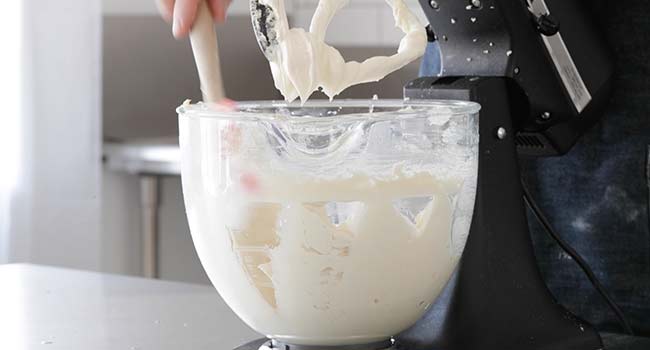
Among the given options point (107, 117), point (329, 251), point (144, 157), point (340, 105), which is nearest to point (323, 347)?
point (329, 251)

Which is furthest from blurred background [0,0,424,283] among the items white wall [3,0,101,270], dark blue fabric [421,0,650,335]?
dark blue fabric [421,0,650,335]

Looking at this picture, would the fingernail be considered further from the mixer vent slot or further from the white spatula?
the mixer vent slot

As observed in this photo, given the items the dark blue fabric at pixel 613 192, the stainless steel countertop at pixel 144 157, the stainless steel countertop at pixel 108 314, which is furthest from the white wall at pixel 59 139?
the dark blue fabric at pixel 613 192

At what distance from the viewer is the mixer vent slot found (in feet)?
2.92

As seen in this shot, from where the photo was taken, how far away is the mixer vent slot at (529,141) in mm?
891

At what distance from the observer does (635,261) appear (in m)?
1.02

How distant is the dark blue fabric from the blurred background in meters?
0.78

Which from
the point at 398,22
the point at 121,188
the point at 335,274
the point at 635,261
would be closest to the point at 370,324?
the point at 335,274

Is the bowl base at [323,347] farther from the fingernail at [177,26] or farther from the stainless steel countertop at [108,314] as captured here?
the fingernail at [177,26]

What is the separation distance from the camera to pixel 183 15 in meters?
0.74

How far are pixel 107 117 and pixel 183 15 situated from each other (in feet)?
6.20

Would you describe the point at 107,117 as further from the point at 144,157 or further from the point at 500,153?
the point at 500,153

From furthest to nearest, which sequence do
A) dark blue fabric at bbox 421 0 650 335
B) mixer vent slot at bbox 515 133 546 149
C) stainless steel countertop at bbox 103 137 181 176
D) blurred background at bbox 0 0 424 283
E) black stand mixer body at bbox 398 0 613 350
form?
stainless steel countertop at bbox 103 137 181 176 < blurred background at bbox 0 0 424 283 < dark blue fabric at bbox 421 0 650 335 < mixer vent slot at bbox 515 133 546 149 < black stand mixer body at bbox 398 0 613 350

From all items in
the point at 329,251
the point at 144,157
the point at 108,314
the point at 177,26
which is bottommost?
the point at 144,157
